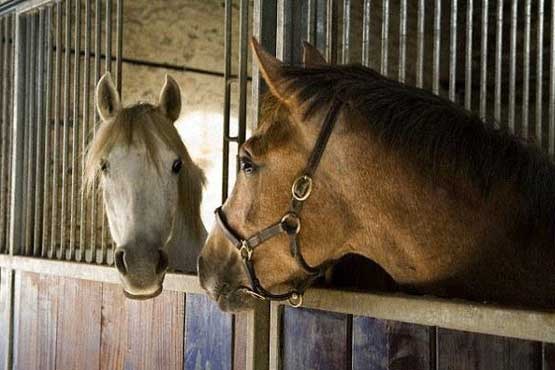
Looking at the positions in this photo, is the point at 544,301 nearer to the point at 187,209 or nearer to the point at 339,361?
the point at 339,361

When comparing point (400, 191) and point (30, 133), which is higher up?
point (30, 133)

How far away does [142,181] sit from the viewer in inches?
79.7

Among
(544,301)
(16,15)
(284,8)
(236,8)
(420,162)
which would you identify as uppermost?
(236,8)

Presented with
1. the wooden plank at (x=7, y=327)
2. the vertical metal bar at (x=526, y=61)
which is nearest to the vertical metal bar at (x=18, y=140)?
the wooden plank at (x=7, y=327)

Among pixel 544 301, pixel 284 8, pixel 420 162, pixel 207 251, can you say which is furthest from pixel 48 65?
pixel 544 301

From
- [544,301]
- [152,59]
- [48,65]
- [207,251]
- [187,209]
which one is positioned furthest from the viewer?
[152,59]

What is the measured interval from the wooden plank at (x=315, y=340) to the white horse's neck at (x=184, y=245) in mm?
796

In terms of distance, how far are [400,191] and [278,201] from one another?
0.86 ft

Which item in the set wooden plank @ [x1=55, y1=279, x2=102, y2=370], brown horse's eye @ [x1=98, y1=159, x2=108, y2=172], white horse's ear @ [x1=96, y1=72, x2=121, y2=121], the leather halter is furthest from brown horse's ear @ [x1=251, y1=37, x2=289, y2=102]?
wooden plank @ [x1=55, y1=279, x2=102, y2=370]

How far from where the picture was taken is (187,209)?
237 centimetres

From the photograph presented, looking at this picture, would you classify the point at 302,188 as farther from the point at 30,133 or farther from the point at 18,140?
the point at 18,140

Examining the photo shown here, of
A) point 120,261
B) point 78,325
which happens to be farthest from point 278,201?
point 78,325

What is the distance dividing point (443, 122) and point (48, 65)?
2123 millimetres

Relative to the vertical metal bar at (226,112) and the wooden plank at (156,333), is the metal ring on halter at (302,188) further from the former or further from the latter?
the wooden plank at (156,333)
